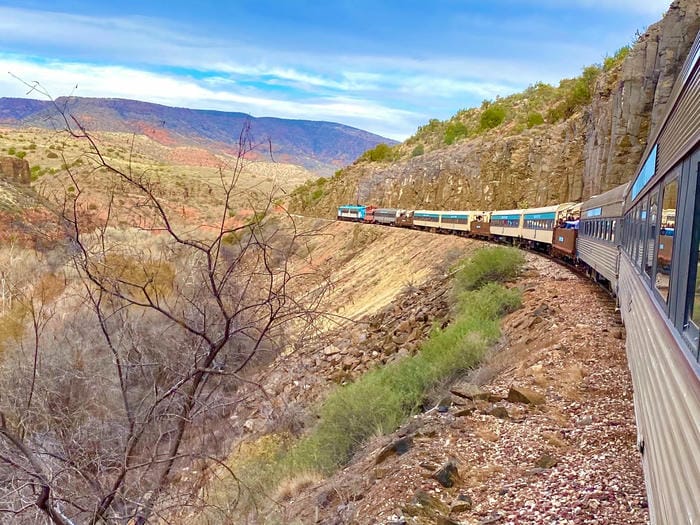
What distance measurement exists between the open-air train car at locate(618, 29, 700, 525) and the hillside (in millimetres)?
27140

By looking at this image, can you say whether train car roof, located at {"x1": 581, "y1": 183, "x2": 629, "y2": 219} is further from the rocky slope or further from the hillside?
the rocky slope

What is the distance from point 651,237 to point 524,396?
323 cm

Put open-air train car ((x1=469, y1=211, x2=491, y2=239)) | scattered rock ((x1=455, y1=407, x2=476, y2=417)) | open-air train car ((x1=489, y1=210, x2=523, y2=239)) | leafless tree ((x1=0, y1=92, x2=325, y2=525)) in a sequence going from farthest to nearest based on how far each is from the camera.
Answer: open-air train car ((x1=469, y1=211, x2=491, y2=239)) → open-air train car ((x1=489, y1=210, x2=523, y2=239)) → scattered rock ((x1=455, y1=407, x2=476, y2=417)) → leafless tree ((x1=0, y1=92, x2=325, y2=525))

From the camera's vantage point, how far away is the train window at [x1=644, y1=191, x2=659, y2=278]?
21.3 feet

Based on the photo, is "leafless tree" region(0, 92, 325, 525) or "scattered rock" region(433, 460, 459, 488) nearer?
"leafless tree" region(0, 92, 325, 525)

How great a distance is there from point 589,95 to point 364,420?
47.0 metres

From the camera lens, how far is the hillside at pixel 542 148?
111 ft

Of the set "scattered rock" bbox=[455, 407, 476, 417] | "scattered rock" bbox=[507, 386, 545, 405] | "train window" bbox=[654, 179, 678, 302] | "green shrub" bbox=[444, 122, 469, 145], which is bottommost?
Result: "scattered rock" bbox=[455, 407, 476, 417]

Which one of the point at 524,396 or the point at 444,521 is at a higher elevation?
the point at 524,396

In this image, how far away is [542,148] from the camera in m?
46.3

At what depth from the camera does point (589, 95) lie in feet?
172

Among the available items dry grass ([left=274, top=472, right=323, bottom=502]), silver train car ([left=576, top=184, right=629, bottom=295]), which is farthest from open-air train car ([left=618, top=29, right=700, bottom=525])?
silver train car ([left=576, top=184, right=629, bottom=295])

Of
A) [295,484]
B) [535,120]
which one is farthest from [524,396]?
[535,120]

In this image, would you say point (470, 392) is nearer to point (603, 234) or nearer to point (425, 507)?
point (425, 507)
